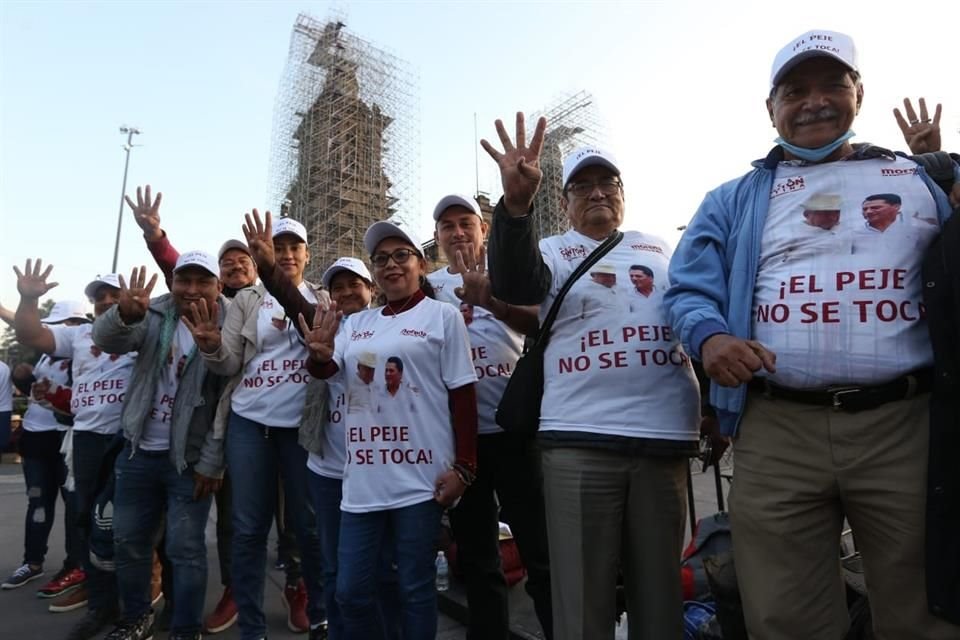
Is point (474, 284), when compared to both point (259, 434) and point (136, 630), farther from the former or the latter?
point (136, 630)

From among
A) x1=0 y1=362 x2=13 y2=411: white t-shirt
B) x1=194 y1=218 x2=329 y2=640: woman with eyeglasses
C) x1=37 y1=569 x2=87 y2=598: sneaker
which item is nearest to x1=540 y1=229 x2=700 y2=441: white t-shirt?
x1=194 y1=218 x2=329 y2=640: woman with eyeglasses

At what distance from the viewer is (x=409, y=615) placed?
2.28 metres

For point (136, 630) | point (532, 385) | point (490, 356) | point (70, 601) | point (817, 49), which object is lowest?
point (70, 601)

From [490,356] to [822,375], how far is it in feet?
4.80

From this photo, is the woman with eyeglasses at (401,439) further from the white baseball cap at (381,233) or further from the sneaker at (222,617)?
the sneaker at (222,617)

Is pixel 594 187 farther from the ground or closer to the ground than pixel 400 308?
farther from the ground

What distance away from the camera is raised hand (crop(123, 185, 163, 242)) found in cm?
354

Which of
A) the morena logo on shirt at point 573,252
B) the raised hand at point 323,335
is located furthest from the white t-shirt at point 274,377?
the morena logo on shirt at point 573,252

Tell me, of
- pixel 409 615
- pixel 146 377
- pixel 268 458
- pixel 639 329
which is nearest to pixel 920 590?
pixel 639 329

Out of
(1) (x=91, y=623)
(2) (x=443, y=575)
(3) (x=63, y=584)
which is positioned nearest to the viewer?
(1) (x=91, y=623)

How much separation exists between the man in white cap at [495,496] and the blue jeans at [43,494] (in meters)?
3.27

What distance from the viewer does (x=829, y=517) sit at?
5.32 ft

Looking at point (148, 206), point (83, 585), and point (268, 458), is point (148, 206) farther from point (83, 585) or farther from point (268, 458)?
point (83, 585)

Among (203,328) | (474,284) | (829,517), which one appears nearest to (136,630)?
(203,328)
